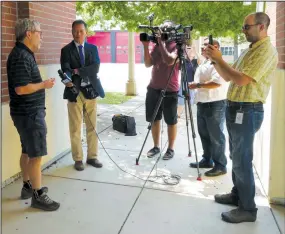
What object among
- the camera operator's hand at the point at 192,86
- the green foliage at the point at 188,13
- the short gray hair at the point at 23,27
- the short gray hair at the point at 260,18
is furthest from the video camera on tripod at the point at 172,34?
the green foliage at the point at 188,13

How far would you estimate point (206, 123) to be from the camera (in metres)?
3.69

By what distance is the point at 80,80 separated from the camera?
12.2ft

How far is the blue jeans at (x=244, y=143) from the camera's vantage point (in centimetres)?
258

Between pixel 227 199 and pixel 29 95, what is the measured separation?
2.10 meters

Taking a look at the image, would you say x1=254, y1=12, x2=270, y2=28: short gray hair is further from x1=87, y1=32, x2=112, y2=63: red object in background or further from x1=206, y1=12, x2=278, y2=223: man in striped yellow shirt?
x1=87, y1=32, x2=112, y2=63: red object in background

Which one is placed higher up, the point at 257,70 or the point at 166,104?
the point at 257,70

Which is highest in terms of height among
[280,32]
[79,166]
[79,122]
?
[280,32]

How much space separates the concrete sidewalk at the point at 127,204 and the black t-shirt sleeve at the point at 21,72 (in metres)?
1.20

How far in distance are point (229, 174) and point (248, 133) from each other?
4.29 ft

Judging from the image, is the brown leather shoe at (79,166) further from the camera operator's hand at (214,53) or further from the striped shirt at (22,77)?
the camera operator's hand at (214,53)

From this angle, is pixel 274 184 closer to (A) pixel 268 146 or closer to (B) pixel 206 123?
(A) pixel 268 146

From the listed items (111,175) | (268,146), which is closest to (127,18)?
(111,175)

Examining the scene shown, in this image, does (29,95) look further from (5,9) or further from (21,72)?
(5,9)

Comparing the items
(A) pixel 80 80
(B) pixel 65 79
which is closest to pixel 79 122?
(A) pixel 80 80
